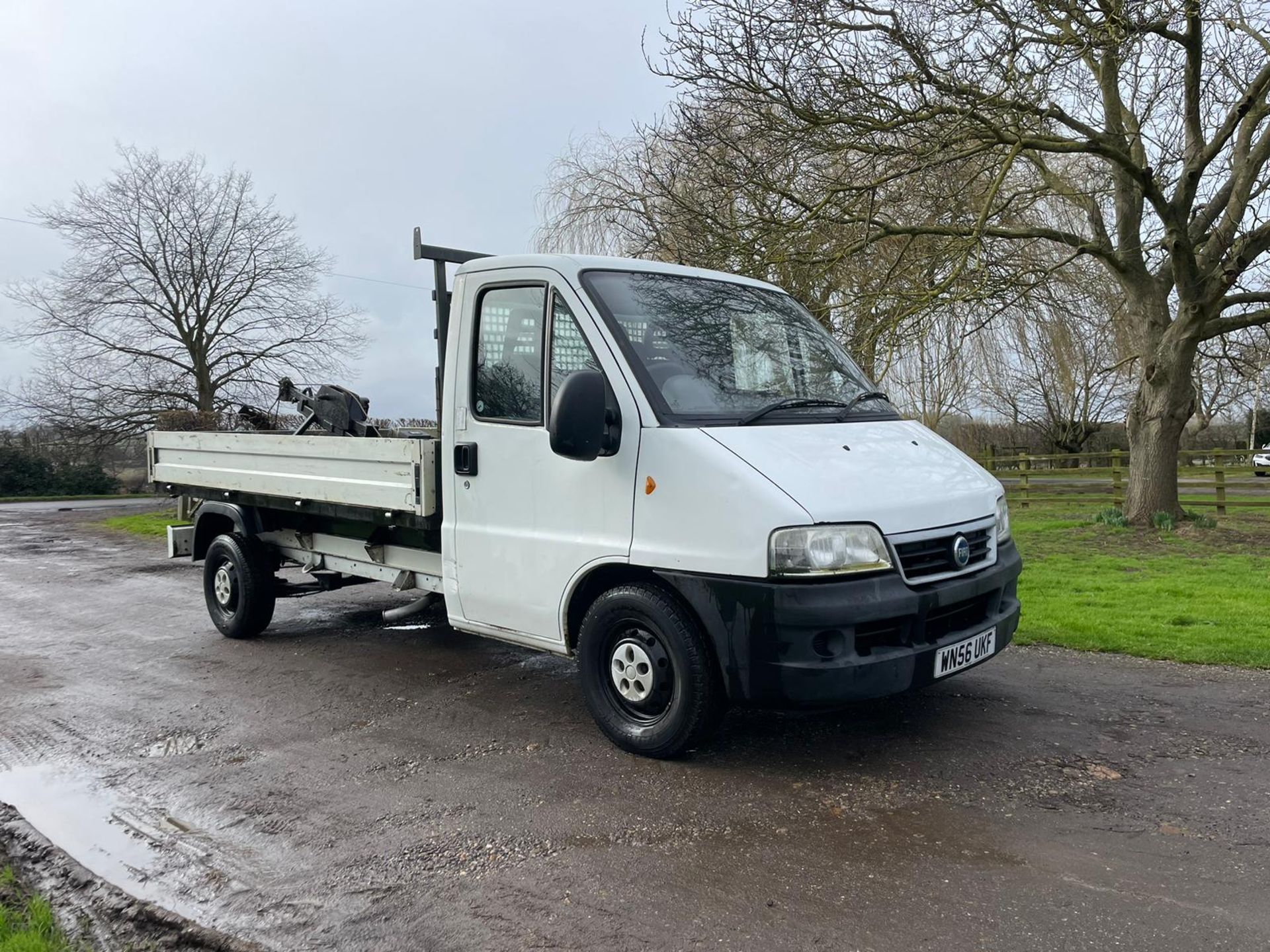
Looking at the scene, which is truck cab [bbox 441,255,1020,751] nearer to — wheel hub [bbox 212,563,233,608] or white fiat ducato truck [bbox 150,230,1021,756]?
white fiat ducato truck [bbox 150,230,1021,756]

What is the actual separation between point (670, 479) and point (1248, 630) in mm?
5308

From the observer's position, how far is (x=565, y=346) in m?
4.44

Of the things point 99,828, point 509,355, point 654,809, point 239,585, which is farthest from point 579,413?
point 239,585

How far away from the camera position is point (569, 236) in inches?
770

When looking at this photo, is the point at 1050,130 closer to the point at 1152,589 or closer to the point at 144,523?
the point at 1152,589

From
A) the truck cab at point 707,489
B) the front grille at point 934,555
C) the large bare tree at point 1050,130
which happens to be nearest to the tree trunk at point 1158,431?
the large bare tree at point 1050,130

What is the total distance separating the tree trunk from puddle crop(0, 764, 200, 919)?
14515 mm

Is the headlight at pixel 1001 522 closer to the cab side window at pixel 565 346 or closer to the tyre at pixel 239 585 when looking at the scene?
the cab side window at pixel 565 346

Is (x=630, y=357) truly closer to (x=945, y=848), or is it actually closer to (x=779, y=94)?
(x=945, y=848)

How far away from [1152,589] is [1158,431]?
645cm

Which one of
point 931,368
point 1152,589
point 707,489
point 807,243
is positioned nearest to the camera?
A: point 707,489

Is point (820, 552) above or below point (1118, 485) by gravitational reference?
above

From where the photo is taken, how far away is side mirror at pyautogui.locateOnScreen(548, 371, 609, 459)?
3.88 m

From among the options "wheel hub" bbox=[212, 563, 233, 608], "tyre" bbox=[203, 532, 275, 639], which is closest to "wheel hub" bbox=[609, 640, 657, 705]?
"tyre" bbox=[203, 532, 275, 639]
